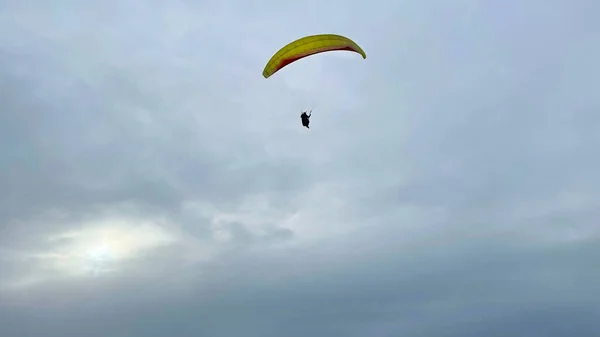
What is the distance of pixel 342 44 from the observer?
69.1m

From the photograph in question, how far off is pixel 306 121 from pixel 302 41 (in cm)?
1124

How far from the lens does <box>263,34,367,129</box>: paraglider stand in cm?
6844

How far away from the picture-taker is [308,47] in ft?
225

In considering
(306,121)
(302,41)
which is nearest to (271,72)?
(302,41)

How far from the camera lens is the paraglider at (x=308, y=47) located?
6844 cm

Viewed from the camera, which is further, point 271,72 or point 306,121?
point 306,121

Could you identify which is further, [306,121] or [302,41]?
[306,121]

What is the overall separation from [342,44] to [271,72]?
24.6ft

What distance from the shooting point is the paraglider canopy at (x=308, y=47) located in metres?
68.4

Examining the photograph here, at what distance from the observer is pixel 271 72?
231ft

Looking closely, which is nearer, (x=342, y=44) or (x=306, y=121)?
(x=342, y=44)

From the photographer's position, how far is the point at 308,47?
6856cm

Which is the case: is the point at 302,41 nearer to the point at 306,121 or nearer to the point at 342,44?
the point at 342,44

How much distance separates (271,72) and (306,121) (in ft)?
30.4
